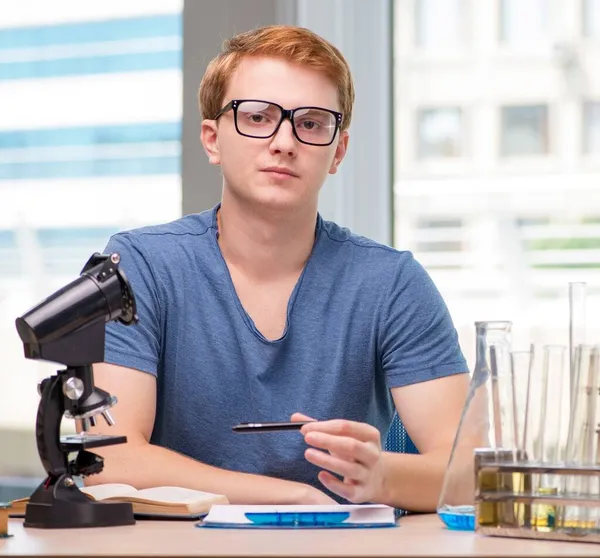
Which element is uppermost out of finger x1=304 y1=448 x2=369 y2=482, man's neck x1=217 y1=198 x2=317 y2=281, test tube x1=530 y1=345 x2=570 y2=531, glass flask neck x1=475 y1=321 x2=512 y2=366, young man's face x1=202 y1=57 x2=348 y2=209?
young man's face x1=202 y1=57 x2=348 y2=209

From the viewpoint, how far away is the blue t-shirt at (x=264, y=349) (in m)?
1.93

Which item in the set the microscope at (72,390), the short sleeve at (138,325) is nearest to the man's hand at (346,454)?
the microscope at (72,390)

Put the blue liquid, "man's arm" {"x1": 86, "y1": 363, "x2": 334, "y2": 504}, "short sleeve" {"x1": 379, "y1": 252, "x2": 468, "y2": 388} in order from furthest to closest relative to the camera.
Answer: "short sleeve" {"x1": 379, "y1": 252, "x2": 468, "y2": 388} → "man's arm" {"x1": 86, "y1": 363, "x2": 334, "y2": 504} → the blue liquid

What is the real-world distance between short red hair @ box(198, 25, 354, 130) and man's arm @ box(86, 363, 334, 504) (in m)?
0.62

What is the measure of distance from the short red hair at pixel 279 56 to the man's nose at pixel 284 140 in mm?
152

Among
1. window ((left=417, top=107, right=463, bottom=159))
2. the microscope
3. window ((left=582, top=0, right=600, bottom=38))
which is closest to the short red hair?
the microscope

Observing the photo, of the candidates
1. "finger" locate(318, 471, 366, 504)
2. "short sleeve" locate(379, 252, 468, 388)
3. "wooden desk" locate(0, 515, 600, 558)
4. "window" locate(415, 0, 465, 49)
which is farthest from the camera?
"window" locate(415, 0, 465, 49)

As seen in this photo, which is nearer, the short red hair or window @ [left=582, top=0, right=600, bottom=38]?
the short red hair

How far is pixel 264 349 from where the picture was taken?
6.40ft

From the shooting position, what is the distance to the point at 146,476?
1.68 metres

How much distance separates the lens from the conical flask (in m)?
1.23

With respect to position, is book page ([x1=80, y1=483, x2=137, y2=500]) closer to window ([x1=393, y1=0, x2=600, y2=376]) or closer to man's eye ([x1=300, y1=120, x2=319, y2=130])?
man's eye ([x1=300, y1=120, x2=319, y2=130])

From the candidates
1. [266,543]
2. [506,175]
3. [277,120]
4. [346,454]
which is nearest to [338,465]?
[346,454]

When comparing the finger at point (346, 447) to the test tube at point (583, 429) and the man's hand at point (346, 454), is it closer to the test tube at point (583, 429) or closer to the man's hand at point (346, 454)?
the man's hand at point (346, 454)
